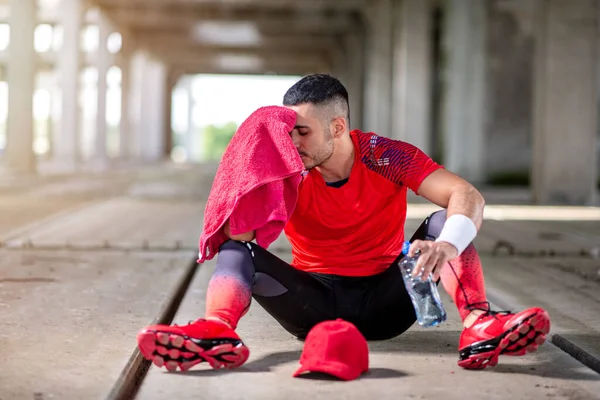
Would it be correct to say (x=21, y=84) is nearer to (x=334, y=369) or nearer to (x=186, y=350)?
(x=186, y=350)

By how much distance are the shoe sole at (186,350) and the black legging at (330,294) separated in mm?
363

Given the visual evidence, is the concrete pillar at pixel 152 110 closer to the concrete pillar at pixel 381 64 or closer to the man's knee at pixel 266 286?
the concrete pillar at pixel 381 64

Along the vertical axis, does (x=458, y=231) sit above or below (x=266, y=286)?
Answer: above

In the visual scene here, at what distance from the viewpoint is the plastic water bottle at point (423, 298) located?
143 inches

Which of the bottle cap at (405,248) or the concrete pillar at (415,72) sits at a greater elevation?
the concrete pillar at (415,72)

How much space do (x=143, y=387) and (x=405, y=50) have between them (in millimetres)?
20442

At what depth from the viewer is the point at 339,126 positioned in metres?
3.78

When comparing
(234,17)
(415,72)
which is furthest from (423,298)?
(234,17)

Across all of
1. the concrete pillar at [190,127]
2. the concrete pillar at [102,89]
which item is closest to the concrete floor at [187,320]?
the concrete pillar at [102,89]

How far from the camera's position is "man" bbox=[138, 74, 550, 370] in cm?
342

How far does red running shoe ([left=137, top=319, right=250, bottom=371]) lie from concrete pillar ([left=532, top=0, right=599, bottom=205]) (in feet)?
43.8

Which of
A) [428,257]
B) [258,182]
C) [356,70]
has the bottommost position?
[428,257]

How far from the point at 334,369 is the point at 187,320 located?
1.57 meters

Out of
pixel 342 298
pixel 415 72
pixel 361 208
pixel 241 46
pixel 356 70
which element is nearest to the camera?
pixel 361 208
